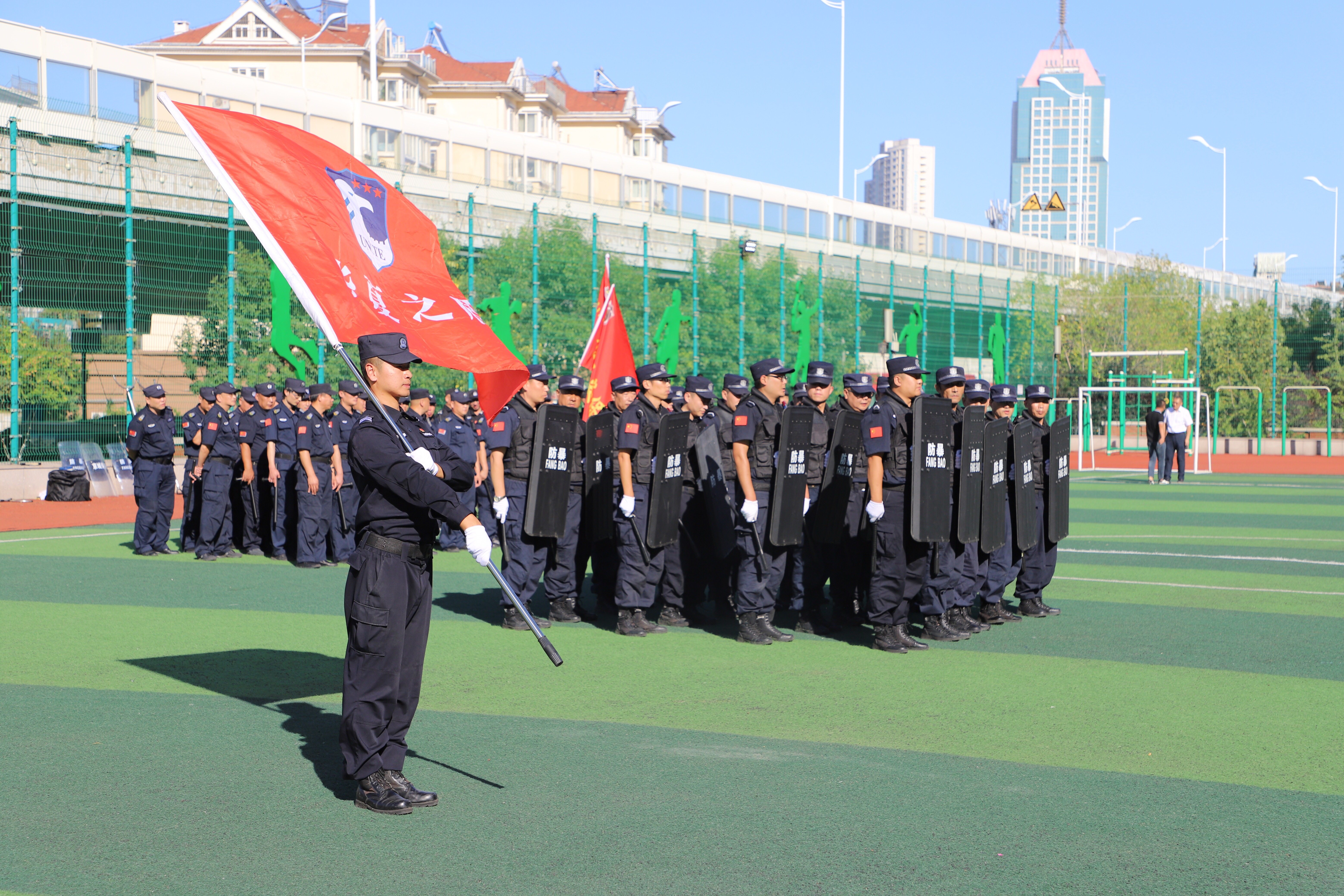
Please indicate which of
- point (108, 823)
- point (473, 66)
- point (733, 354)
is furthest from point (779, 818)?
point (473, 66)

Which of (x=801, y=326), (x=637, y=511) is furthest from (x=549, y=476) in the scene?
(x=801, y=326)

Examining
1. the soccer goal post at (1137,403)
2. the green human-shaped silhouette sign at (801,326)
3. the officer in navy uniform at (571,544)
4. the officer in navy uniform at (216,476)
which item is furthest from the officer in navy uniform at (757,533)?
the green human-shaped silhouette sign at (801,326)

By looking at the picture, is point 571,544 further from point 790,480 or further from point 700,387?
point 790,480

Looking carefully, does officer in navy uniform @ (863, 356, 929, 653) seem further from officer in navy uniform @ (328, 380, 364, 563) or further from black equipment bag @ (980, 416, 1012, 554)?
officer in navy uniform @ (328, 380, 364, 563)

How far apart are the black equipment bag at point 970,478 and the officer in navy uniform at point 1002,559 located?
0.66 metres

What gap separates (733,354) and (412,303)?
78.1 feet

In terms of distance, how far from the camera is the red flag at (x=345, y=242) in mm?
6449

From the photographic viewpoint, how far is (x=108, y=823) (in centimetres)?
524

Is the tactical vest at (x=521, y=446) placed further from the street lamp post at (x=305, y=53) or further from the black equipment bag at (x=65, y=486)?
the street lamp post at (x=305, y=53)

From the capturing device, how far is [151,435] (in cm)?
1426

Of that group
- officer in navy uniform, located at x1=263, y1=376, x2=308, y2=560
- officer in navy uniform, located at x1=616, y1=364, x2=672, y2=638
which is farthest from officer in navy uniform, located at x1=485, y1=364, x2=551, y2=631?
officer in navy uniform, located at x1=263, y1=376, x2=308, y2=560

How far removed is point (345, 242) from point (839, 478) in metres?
4.36

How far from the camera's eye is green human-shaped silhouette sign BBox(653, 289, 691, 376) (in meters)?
29.2

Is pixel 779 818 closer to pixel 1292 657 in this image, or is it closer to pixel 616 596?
pixel 616 596
